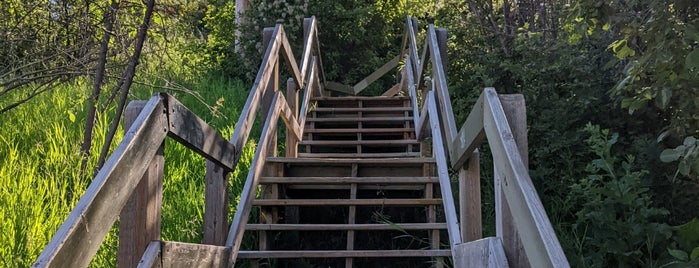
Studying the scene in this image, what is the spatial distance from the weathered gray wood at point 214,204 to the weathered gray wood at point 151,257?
0.69 m

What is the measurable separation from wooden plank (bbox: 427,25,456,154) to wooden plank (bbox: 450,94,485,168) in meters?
0.22

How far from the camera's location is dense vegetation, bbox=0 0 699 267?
325 centimetres

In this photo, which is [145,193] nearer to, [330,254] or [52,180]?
[330,254]

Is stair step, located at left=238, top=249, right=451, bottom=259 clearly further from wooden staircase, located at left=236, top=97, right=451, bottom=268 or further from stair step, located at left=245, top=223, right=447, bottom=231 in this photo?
stair step, located at left=245, top=223, right=447, bottom=231

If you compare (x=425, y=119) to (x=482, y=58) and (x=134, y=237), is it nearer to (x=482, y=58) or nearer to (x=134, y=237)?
(x=482, y=58)

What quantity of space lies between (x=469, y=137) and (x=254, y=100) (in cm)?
139

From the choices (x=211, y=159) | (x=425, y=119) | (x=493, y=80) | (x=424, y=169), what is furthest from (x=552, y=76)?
(x=211, y=159)

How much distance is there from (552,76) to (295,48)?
4.52 meters

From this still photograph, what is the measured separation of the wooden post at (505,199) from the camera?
2152 mm

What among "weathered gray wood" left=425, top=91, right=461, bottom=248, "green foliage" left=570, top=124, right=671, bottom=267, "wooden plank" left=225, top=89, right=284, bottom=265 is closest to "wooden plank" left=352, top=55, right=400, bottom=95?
"weathered gray wood" left=425, top=91, right=461, bottom=248

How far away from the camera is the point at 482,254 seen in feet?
7.83

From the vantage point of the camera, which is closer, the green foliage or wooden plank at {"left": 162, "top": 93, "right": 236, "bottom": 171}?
wooden plank at {"left": 162, "top": 93, "right": 236, "bottom": 171}

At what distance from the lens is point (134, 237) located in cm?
207

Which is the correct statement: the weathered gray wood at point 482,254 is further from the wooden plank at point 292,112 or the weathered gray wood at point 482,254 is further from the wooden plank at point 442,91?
the wooden plank at point 292,112
